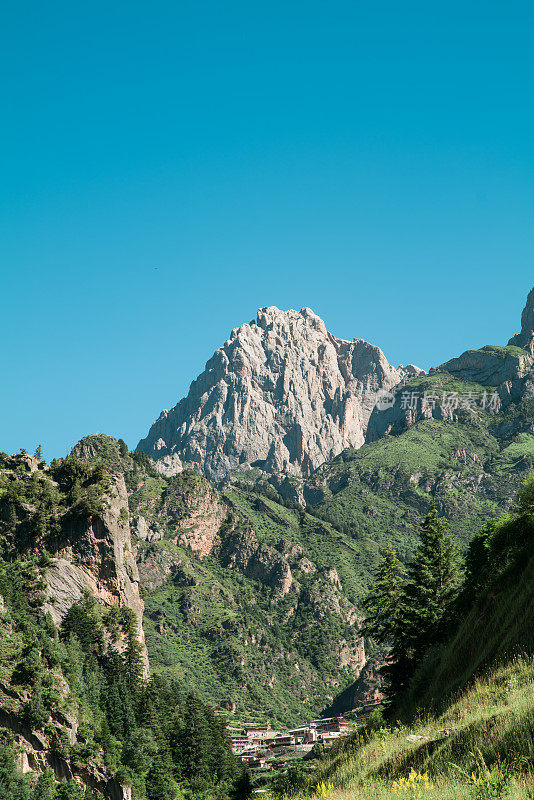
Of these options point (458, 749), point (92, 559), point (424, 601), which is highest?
point (92, 559)

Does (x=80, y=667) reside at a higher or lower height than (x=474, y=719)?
higher

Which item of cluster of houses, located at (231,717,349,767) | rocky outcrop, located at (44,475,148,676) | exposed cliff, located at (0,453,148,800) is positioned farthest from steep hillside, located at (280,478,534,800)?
cluster of houses, located at (231,717,349,767)

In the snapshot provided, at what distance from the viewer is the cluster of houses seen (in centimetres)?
12031

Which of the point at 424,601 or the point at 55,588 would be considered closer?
the point at 424,601

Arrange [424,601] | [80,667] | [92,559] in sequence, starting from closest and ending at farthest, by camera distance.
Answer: [424,601] < [80,667] < [92,559]

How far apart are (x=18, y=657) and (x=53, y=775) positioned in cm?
1269

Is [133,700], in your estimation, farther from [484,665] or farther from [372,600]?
[484,665]

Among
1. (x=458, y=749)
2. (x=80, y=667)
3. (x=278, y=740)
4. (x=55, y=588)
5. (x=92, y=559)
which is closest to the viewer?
(x=458, y=749)

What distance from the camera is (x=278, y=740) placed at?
13425 cm

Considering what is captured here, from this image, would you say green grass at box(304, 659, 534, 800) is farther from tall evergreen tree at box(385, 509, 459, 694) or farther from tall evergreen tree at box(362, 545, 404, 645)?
tall evergreen tree at box(362, 545, 404, 645)

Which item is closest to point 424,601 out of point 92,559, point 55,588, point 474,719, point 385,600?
point 385,600

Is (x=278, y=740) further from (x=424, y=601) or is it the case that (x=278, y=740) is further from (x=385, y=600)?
(x=424, y=601)

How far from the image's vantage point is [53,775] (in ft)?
231

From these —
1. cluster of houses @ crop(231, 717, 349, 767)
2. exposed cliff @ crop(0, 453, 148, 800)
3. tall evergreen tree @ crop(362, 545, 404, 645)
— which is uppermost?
exposed cliff @ crop(0, 453, 148, 800)
